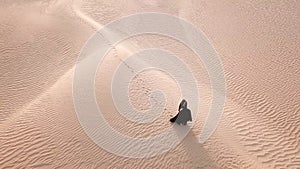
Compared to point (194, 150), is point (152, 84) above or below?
above

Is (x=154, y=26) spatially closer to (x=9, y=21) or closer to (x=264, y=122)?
(x=9, y=21)

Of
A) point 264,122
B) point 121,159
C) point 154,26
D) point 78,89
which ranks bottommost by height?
point 121,159

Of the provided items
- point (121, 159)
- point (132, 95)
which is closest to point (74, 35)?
point (132, 95)

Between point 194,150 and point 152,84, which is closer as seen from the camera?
point 194,150
